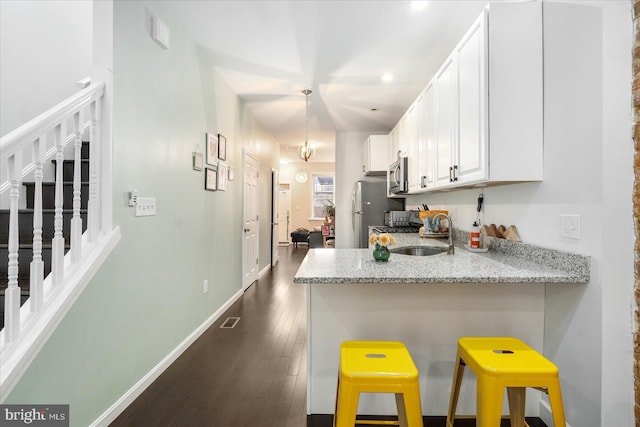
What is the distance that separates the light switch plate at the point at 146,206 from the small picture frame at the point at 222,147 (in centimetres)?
138

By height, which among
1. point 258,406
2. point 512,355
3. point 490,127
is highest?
point 490,127

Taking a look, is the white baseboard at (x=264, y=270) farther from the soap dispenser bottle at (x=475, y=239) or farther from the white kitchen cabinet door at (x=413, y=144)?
the soap dispenser bottle at (x=475, y=239)

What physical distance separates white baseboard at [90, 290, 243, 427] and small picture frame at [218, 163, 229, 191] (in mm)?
1358

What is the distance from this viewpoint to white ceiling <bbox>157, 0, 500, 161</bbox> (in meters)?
2.43

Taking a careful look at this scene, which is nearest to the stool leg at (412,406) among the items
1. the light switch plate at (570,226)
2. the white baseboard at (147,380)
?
the light switch plate at (570,226)

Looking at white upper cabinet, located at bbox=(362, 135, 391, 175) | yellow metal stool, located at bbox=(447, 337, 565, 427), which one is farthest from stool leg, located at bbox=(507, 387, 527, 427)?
white upper cabinet, located at bbox=(362, 135, 391, 175)

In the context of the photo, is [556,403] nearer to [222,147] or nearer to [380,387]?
[380,387]

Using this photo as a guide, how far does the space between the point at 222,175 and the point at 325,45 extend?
1701 mm

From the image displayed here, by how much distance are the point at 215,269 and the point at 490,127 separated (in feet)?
9.42

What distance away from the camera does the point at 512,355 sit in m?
1.41

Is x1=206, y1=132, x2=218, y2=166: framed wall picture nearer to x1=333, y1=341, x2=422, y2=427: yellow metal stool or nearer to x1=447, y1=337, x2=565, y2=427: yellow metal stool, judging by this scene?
x1=333, y1=341, x2=422, y2=427: yellow metal stool

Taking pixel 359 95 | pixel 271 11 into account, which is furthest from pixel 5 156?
pixel 359 95

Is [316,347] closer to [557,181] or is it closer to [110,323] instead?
[110,323]

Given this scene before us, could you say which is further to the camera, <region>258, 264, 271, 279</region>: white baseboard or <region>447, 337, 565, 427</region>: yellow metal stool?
<region>258, 264, 271, 279</region>: white baseboard
